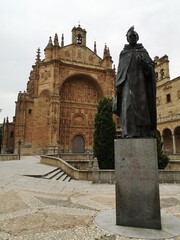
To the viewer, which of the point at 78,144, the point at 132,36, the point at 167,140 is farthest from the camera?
the point at 78,144

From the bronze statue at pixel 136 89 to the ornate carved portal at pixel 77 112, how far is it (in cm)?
2838

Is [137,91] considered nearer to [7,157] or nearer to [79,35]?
[7,157]

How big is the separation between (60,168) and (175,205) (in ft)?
35.3

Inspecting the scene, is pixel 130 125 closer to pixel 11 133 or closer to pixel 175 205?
pixel 175 205

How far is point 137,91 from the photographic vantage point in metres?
3.97

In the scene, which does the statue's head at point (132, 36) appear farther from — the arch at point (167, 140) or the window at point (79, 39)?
the window at point (79, 39)

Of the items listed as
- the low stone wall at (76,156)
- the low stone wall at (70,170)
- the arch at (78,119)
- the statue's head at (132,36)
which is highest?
the arch at (78,119)

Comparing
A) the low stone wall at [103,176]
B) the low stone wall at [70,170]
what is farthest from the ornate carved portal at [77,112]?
the low stone wall at [103,176]

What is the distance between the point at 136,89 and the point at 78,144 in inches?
1165

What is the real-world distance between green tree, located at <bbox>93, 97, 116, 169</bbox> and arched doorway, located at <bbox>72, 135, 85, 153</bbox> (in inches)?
689

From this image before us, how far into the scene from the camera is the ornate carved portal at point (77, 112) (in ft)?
106

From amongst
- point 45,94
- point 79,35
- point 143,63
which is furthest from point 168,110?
point 143,63

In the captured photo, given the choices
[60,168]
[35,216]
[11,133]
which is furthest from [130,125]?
[11,133]

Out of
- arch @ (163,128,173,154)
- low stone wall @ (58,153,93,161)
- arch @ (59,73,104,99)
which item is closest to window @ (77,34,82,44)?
arch @ (59,73,104,99)
